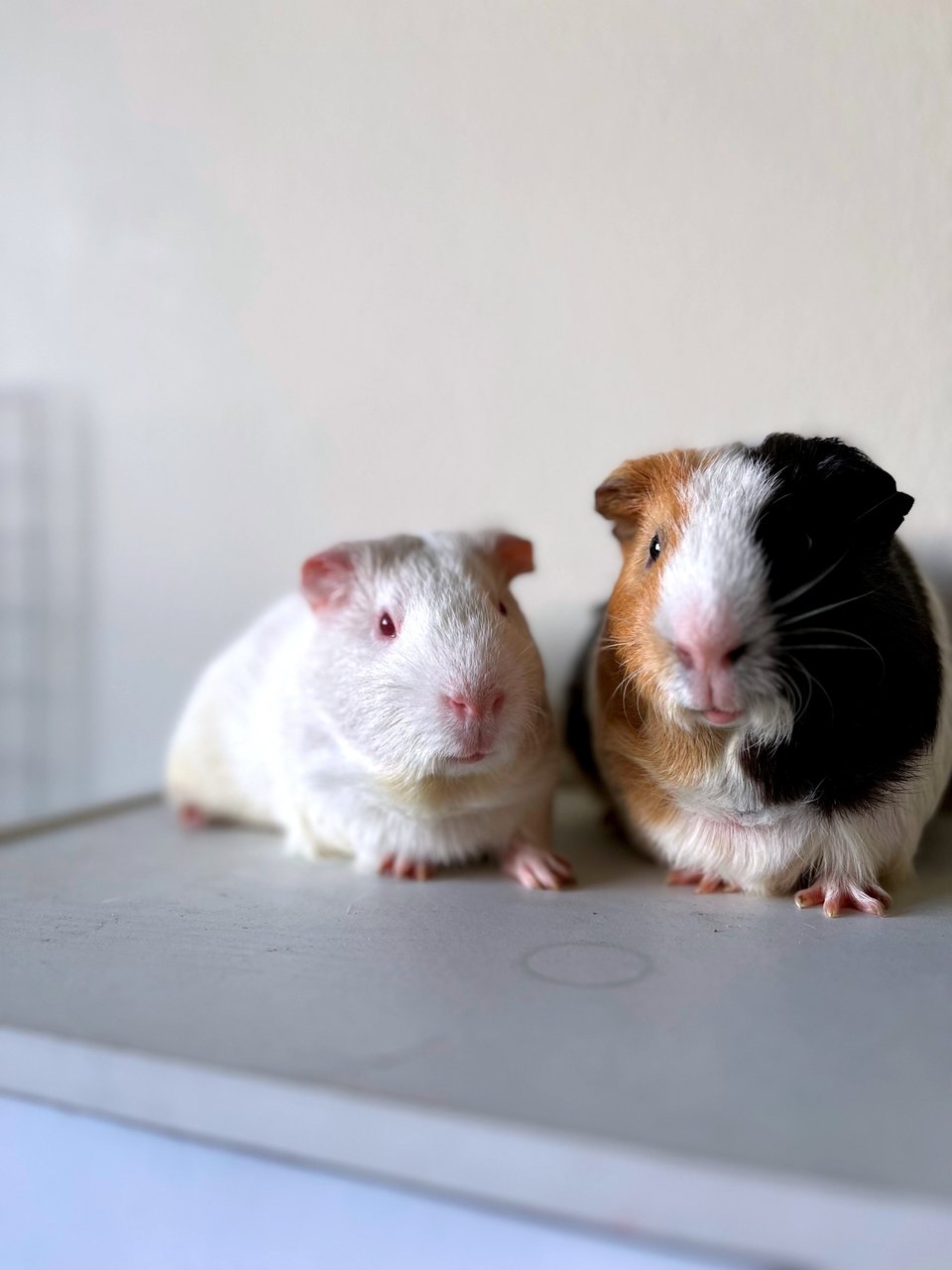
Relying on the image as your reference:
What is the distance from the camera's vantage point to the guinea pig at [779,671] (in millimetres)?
1229

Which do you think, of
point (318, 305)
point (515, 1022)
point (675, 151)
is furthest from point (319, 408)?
point (515, 1022)

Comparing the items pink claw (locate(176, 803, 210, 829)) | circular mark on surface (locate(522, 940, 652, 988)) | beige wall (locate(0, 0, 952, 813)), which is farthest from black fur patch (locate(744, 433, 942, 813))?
pink claw (locate(176, 803, 210, 829))

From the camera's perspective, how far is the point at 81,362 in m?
2.88

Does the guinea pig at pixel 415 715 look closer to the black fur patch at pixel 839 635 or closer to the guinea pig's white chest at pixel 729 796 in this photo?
the guinea pig's white chest at pixel 729 796

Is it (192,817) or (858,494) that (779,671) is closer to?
(858,494)

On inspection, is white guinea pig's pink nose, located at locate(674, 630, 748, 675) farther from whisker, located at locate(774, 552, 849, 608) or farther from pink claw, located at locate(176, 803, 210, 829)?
pink claw, located at locate(176, 803, 210, 829)

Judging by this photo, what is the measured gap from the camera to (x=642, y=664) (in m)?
1.35

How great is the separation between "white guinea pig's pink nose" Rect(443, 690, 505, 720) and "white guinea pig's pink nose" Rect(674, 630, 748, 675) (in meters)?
0.33

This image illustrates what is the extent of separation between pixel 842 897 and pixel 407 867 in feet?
2.29

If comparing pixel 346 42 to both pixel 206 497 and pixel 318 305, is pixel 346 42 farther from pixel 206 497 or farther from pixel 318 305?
pixel 206 497

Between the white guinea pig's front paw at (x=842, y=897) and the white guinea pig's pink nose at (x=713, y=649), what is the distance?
425 millimetres

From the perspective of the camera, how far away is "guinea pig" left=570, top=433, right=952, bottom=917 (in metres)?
1.23

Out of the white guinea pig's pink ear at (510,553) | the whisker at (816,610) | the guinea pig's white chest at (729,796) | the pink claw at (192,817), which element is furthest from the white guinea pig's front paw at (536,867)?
the pink claw at (192,817)

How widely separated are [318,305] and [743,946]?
1.94 meters
